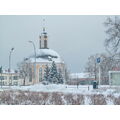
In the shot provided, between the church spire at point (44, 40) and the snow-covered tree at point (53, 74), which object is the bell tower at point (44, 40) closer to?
the church spire at point (44, 40)

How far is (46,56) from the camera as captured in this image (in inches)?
746

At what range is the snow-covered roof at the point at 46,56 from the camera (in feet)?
59.1

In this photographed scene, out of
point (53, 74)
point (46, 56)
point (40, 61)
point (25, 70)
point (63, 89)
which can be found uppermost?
point (46, 56)

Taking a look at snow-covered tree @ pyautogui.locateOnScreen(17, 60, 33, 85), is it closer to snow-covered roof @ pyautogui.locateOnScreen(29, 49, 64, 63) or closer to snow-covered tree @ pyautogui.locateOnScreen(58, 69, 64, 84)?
snow-covered roof @ pyautogui.locateOnScreen(29, 49, 64, 63)

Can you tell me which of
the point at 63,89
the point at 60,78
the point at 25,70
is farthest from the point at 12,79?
the point at 63,89

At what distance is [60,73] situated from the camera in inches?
827

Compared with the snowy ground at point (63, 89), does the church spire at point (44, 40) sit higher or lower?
higher

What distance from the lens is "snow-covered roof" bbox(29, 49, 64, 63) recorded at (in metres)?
18.0

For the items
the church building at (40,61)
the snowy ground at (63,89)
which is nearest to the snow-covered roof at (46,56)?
the church building at (40,61)

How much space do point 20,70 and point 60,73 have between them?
3.13 m

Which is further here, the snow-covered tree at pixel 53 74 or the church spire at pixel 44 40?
the snow-covered tree at pixel 53 74

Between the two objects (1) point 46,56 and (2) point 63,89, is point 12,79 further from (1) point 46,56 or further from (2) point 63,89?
(2) point 63,89
